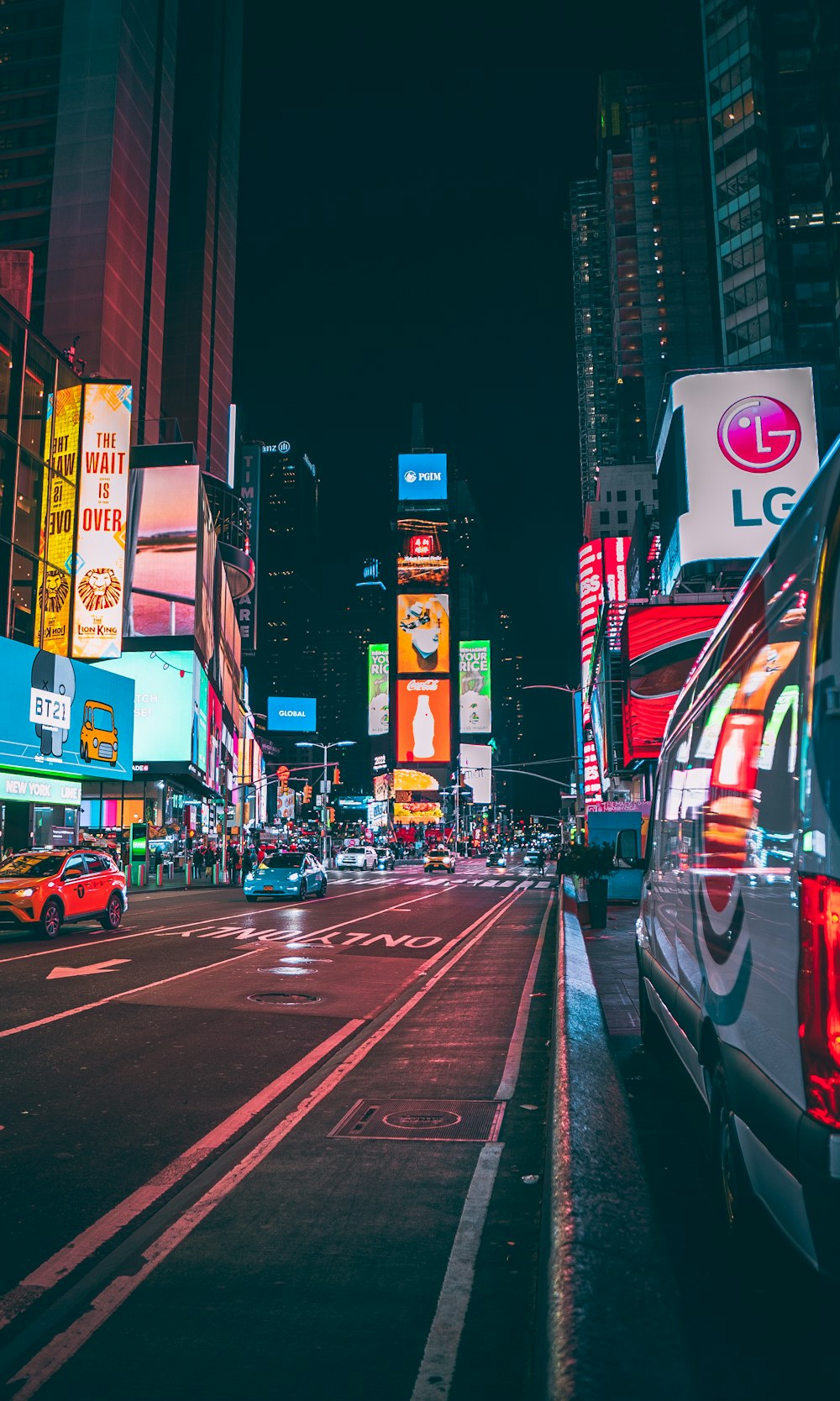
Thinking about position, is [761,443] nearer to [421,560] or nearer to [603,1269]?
[603,1269]

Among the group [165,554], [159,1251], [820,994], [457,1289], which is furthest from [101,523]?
[820,994]

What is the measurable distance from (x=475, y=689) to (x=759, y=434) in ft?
487

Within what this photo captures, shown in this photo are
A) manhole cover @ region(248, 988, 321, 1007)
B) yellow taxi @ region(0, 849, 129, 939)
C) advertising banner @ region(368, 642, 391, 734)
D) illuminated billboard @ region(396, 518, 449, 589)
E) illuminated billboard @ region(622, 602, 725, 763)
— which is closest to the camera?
manhole cover @ region(248, 988, 321, 1007)

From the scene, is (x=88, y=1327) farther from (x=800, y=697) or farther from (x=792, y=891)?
(x=800, y=697)

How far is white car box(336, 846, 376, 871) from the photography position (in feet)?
214

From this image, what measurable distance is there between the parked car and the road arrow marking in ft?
48.3

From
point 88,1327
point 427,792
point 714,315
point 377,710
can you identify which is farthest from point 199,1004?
point 377,710

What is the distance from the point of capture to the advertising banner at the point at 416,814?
168 m

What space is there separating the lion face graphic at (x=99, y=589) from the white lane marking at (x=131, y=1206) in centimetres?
4236

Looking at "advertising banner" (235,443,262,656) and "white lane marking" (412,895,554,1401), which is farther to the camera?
"advertising banner" (235,443,262,656)

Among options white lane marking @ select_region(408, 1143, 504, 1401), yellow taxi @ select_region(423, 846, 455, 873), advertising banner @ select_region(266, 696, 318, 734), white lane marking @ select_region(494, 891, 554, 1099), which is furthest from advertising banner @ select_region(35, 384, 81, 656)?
advertising banner @ select_region(266, 696, 318, 734)

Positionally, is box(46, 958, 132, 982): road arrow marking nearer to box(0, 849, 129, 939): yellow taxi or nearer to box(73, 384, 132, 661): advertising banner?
box(0, 849, 129, 939): yellow taxi

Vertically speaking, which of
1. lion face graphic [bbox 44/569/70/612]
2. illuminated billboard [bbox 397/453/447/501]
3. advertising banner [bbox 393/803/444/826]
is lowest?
advertising banner [bbox 393/803/444/826]

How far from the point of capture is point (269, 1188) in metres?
5.23
